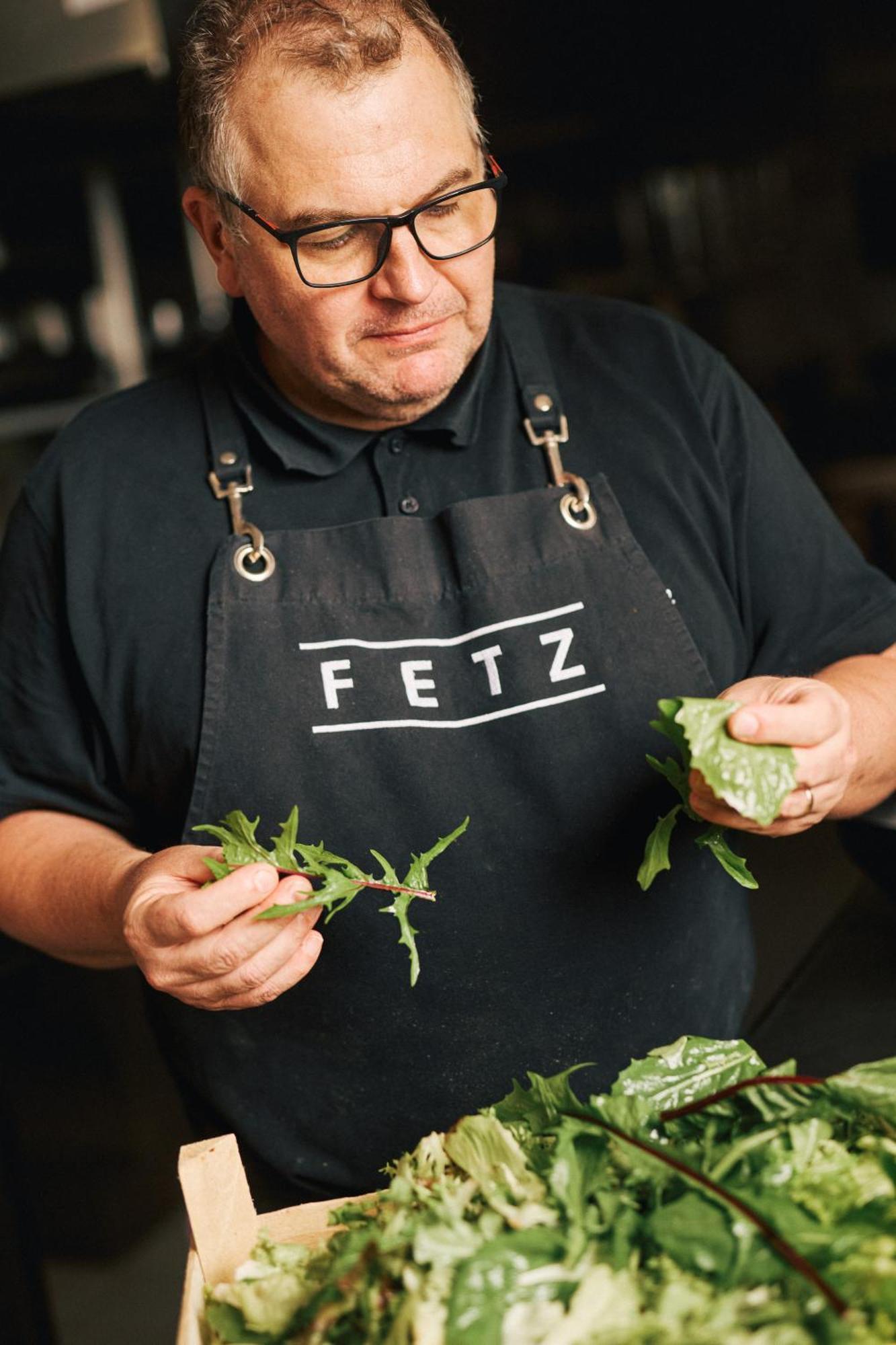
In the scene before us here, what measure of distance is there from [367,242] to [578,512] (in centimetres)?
35

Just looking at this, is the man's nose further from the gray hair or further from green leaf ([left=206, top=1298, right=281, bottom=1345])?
green leaf ([left=206, top=1298, right=281, bottom=1345])

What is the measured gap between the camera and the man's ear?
145cm

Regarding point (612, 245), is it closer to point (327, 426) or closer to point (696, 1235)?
point (327, 426)

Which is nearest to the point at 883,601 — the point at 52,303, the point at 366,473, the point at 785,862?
the point at 366,473

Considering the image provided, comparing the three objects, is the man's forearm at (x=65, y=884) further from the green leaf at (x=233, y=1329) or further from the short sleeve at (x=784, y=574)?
the short sleeve at (x=784, y=574)

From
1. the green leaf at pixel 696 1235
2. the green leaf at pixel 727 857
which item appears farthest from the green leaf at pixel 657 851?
the green leaf at pixel 696 1235

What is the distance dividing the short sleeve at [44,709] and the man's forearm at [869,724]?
31.3 inches

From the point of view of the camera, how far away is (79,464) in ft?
5.20

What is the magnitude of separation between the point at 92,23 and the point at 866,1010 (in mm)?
2216

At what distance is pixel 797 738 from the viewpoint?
107cm

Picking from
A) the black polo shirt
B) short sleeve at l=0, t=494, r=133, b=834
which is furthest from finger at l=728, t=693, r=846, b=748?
short sleeve at l=0, t=494, r=133, b=834

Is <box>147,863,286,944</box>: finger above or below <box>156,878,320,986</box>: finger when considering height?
above

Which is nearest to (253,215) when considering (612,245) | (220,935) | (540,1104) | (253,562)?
(253,562)

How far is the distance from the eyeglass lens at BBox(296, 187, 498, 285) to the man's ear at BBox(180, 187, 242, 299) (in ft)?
0.43
